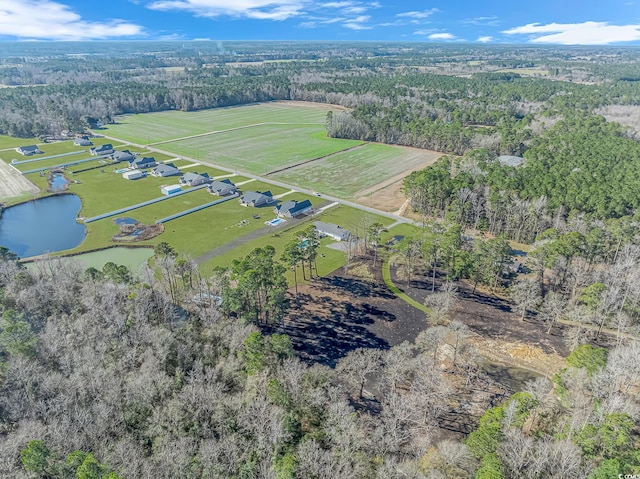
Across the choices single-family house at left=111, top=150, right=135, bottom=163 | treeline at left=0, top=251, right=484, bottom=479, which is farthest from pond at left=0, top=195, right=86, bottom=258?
treeline at left=0, top=251, right=484, bottom=479

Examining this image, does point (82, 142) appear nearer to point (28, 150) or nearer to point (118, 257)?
point (28, 150)

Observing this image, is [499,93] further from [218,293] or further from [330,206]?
[218,293]

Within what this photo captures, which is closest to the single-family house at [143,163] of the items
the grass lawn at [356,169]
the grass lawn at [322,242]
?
the grass lawn at [356,169]

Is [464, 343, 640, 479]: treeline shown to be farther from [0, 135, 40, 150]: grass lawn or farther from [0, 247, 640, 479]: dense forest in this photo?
[0, 135, 40, 150]: grass lawn

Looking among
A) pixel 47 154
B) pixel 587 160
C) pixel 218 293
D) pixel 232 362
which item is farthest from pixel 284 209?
pixel 47 154

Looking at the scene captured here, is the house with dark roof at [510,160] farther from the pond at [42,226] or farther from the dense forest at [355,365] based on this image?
the pond at [42,226]
